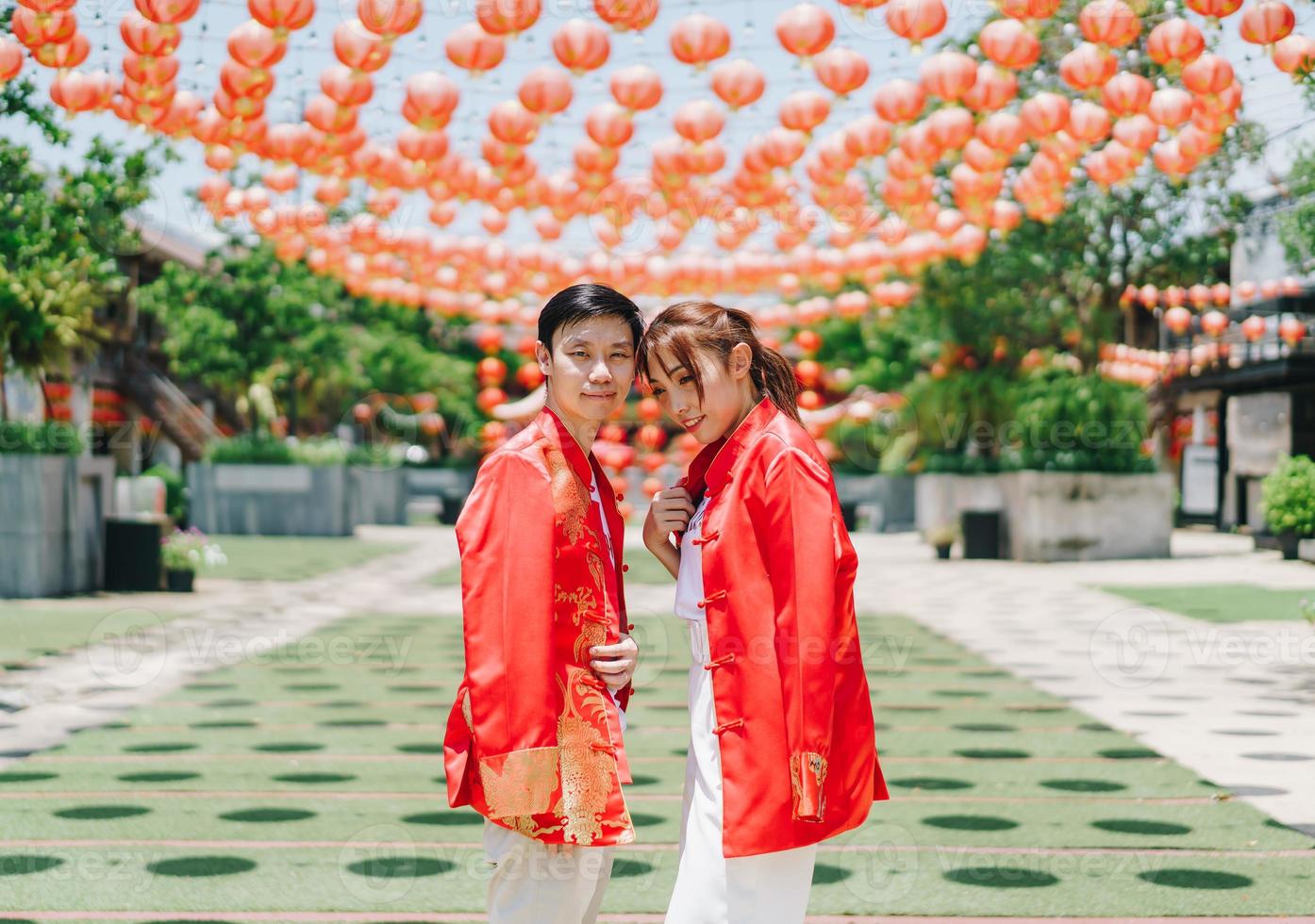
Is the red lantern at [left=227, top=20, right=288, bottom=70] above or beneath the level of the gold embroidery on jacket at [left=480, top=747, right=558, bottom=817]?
above

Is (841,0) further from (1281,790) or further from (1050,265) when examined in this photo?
(1050,265)

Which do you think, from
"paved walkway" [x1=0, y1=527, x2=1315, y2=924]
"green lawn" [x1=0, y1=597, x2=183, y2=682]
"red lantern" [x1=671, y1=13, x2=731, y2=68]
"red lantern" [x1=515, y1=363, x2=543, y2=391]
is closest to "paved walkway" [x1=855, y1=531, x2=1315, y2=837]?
"paved walkway" [x1=0, y1=527, x2=1315, y2=924]

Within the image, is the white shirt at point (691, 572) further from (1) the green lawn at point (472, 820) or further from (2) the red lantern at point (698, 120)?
(2) the red lantern at point (698, 120)

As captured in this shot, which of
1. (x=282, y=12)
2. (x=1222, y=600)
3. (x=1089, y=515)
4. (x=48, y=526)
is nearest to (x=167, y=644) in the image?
(x=48, y=526)

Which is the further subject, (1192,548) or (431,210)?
(1192,548)

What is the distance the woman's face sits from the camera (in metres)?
3.30

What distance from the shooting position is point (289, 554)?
80.0ft

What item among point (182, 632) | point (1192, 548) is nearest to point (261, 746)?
point (182, 632)

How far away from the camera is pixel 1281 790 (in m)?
6.48

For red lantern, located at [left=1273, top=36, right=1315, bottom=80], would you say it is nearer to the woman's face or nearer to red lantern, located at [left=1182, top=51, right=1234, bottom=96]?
red lantern, located at [left=1182, top=51, right=1234, bottom=96]

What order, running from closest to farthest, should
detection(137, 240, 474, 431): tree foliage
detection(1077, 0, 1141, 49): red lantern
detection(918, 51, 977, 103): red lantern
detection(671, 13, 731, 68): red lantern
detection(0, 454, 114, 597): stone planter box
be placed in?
detection(1077, 0, 1141, 49): red lantern
detection(671, 13, 731, 68): red lantern
detection(918, 51, 977, 103): red lantern
detection(0, 454, 114, 597): stone planter box
detection(137, 240, 474, 431): tree foliage

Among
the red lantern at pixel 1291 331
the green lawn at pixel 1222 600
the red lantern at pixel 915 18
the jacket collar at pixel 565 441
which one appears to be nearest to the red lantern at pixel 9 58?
the red lantern at pixel 915 18

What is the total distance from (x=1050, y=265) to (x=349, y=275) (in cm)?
1225

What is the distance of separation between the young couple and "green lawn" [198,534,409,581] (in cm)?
1646
